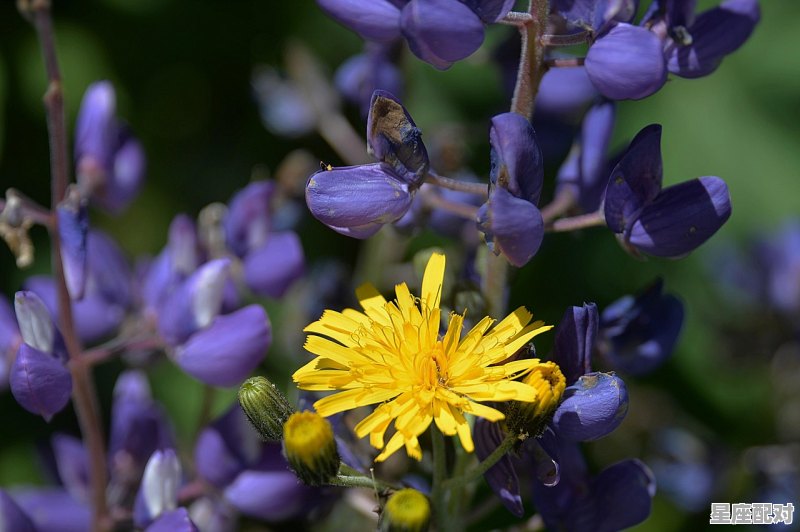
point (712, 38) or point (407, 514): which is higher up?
point (712, 38)

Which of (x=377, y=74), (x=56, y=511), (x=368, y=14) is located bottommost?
(x=56, y=511)

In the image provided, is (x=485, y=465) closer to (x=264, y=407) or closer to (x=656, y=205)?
(x=264, y=407)

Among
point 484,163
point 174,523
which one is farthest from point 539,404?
point 484,163

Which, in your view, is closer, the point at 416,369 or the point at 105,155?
the point at 416,369

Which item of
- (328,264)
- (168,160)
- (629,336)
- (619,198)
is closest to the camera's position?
(619,198)

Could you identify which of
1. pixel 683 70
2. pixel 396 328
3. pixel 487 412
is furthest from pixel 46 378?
pixel 683 70

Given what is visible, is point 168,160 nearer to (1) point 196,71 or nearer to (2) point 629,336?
(1) point 196,71
